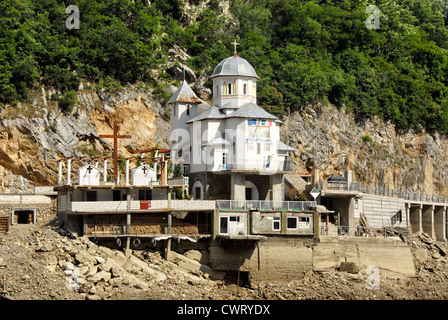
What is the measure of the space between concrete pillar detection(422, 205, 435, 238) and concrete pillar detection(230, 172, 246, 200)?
2768 centimetres

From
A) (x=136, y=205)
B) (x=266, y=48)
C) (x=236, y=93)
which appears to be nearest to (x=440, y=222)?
(x=266, y=48)

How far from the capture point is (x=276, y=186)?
212 feet

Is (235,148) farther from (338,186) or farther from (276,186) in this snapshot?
(338,186)

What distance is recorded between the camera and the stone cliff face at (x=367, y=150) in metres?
81.1

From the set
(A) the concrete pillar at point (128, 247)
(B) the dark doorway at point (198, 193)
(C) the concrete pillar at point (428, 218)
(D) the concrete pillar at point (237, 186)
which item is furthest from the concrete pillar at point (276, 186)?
(C) the concrete pillar at point (428, 218)

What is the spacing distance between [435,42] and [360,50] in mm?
19873

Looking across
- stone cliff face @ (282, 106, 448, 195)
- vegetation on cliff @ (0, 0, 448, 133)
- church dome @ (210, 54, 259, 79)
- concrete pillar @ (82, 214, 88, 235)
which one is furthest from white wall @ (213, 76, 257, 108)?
concrete pillar @ (82, 214, 88, 235)

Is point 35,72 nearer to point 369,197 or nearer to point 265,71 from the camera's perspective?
point 265,71

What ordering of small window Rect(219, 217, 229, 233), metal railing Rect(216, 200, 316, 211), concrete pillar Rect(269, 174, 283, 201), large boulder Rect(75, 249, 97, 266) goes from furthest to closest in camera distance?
concrete pillar Rect(269, 174, 283, 201) → metal railing Rect(216, 200, 316, 211) → small window Rect(219, 217, 229, 233) → large boulder Rect(75, 249, 97, 266)

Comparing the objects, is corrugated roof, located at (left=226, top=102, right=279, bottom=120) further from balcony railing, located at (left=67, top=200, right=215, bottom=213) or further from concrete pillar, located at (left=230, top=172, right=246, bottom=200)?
balcony railing, located at (left=67, top=200, right=215, bottom=213)

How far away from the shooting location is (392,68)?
97.7 meters

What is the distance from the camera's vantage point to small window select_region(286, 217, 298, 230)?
5974 centimetres

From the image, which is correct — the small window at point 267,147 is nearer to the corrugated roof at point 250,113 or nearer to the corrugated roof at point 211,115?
the corrugated roof at point 250,113

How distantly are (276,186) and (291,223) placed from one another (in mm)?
5465
